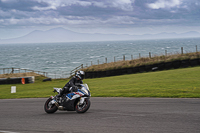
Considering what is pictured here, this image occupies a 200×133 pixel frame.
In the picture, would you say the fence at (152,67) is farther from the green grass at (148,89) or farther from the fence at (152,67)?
the green grass at (148,89)

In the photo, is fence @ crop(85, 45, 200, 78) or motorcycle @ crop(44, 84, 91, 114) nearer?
motorcycle @ crop(44, 84, 91, 114)

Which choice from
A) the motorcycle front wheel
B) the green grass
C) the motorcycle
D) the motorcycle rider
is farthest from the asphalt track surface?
the green grass

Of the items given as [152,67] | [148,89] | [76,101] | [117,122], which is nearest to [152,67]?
[152,67]

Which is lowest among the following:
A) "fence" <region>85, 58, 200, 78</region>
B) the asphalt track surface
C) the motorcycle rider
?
the asphalt track surface

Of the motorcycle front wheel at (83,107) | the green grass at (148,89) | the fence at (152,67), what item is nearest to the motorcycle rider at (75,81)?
the motorcycle front wheel at (83,107)

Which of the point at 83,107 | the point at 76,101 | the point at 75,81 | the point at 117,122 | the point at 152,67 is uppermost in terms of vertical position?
the point at 152,67

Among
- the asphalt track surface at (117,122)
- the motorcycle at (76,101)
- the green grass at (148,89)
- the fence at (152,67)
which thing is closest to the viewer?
the asphalt track surface at (117,122)

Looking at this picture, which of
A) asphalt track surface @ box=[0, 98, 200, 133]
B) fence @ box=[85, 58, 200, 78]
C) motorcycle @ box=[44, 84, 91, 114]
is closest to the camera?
asphalt track surface @ box=[0, 98, 200, 133]

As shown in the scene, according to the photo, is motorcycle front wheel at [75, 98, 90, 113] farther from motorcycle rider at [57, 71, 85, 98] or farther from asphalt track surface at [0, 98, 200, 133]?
motorcycle rider at [57, 71, 85, 98]

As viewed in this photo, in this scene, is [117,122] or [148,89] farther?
[148,89]

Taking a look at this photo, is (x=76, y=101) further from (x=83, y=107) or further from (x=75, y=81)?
(x=75, y=81)

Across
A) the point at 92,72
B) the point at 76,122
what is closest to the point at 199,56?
the point at 92,72

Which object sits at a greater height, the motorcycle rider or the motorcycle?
the motorcycle rider

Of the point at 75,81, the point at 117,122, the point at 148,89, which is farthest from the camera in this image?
the point at 148,89
